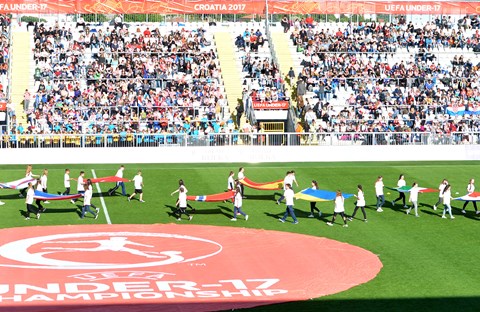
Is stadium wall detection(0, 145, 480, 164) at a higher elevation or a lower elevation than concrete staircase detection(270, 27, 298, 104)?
lower

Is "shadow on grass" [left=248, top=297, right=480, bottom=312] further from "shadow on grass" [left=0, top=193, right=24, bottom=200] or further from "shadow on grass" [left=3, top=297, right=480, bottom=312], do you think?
"shadow on grass" [left=0, top=193, right=24, bottom=200]

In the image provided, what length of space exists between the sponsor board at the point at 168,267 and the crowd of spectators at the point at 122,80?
2304 cm

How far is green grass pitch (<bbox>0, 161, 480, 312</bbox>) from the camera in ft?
93.7

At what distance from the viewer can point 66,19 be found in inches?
2876

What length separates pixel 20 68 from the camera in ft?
221

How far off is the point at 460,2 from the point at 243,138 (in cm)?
2706

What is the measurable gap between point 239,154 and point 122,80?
11948mm

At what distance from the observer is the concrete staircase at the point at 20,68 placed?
208 ft

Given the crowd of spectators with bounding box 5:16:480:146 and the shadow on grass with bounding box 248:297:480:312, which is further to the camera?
the crowd of spectators with bounding box 5:16:480:146

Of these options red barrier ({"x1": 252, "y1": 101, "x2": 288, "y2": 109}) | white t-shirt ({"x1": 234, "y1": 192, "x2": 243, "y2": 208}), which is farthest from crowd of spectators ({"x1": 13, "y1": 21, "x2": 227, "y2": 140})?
white t-shirt ({"x1": 234, "y1": 192, "x2": 243, "y2": 208})

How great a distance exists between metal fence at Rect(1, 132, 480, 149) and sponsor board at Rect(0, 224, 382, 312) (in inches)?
731

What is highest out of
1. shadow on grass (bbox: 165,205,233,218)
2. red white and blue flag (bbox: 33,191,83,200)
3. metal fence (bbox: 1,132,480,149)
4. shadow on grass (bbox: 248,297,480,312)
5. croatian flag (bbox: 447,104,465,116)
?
croatian flag (bbox: 447,104,465,116)

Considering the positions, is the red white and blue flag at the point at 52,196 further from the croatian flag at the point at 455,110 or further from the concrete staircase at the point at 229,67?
the croatian flag at the point at 455,110

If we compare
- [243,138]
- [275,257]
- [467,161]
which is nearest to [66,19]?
[243,138]
